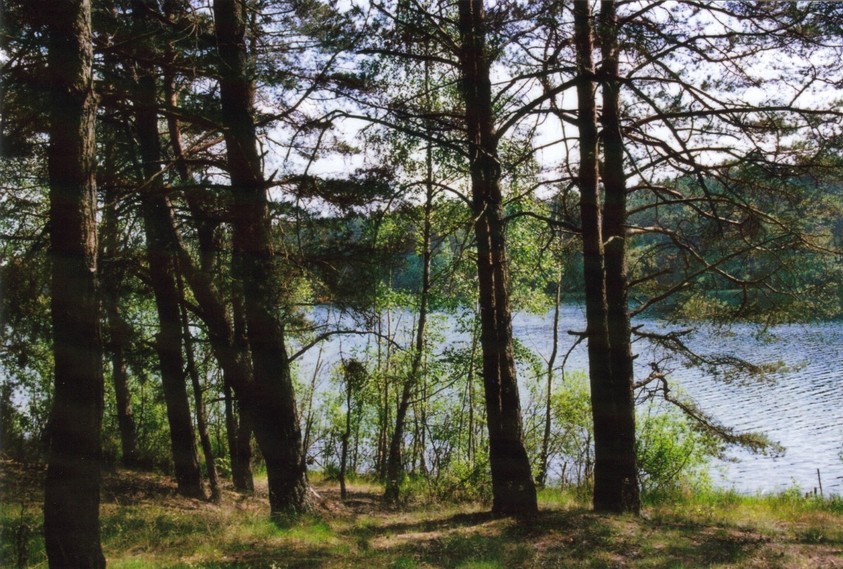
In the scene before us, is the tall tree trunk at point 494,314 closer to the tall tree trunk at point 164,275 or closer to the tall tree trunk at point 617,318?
the tall tree trunk at point 617,318

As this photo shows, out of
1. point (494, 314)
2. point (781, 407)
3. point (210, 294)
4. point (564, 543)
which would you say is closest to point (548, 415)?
point (781, 407)

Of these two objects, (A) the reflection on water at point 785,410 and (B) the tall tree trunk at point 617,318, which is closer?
(B) the tall tree trunk at point 617,318

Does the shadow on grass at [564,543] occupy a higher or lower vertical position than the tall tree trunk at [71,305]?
lower

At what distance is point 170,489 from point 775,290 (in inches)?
383

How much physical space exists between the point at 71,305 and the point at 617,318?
6778 mm

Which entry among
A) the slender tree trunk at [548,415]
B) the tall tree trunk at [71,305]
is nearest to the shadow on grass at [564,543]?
the tall tree trunk at [71,305]

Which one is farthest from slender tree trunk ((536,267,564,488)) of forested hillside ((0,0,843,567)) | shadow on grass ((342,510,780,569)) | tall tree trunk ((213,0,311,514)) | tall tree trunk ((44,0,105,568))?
tall tree trunk ((44,0,105,568))

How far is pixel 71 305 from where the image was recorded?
423 centimetres

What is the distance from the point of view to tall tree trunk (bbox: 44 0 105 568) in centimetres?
423

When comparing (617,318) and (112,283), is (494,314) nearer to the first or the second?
(617,318)

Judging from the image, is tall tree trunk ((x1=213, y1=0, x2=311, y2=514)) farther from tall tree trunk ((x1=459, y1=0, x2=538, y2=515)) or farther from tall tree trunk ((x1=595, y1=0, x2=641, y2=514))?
tall tree trunk ((x1=595, y1=0, x2=641, y2=514))

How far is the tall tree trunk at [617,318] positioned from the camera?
8.18 meters

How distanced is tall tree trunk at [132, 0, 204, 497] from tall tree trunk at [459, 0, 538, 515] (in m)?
3.58

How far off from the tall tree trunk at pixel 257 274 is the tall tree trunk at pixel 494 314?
243cm
